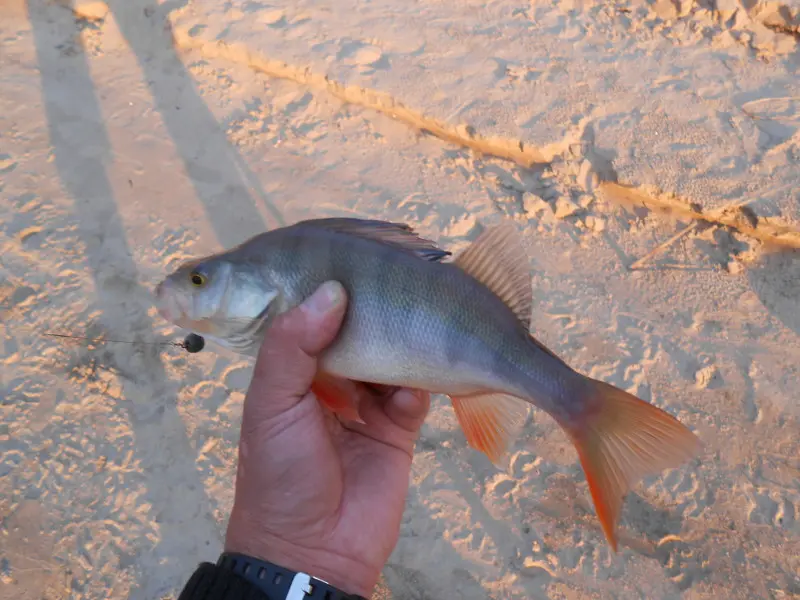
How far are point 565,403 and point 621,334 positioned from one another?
234 cm

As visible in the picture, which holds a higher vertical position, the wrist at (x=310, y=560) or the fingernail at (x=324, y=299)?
the fingernail at (x=324, y=299)

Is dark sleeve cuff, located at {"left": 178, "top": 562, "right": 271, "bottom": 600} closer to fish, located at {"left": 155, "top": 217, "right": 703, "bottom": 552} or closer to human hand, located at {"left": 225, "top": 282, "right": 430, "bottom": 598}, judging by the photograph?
human hand, located at {"left": 225, "top": 282, "right": 430, "bottom": 598}

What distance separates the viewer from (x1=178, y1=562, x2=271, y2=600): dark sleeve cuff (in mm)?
1816

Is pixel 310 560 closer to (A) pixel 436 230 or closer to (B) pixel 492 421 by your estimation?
(B) pixel 492 421

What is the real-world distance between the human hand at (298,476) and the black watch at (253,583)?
0.22ft

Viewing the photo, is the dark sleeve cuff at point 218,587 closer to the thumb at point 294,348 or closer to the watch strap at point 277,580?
the watch strap at point 277,580

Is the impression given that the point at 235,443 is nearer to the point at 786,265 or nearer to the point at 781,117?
the point at 786,265

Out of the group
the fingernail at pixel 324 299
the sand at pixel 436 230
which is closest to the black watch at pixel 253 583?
the fingernail at pixel 324 299

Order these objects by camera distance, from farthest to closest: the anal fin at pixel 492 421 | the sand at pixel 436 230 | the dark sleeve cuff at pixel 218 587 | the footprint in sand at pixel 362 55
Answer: the footprint in sand at pixel 362 55
the sand at pixel 436 230
the anal fin at pixel 492 421
the dark sleeve cuff at pixel 218 587

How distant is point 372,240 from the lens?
2.02 metres

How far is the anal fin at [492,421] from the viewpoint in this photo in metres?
2.10

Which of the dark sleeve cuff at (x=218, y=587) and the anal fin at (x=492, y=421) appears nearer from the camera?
the dark sleeve cuff at (x=218, y=587)

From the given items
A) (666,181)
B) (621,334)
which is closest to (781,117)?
(666,181)

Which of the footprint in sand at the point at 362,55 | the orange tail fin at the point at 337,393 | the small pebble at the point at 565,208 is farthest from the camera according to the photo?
the footprint in sand at the point at 362,55
